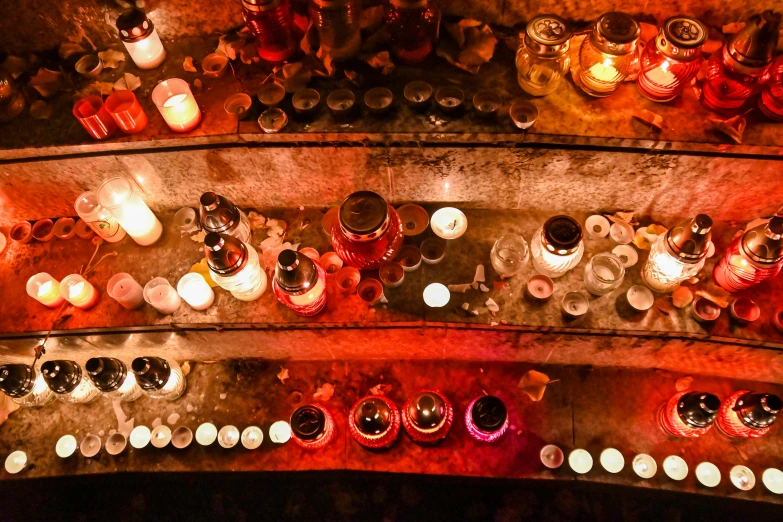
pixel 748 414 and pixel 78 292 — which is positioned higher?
pixel 748 414

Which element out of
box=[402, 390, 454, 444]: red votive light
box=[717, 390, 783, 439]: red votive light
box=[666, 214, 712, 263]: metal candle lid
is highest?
box=[666, 214, 712, 263]: metal candle lid

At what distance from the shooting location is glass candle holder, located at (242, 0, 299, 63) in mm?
2299

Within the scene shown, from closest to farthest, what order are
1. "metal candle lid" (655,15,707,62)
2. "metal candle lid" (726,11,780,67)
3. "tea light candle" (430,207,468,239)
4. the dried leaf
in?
"metal candle lid" (726,11,780,67), "metal candle lid" (655,15,707,62), "tea light candle" (430,207,468,239), the dried leaf

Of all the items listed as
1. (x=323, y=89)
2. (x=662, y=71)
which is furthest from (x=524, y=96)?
(x=323, y=89)

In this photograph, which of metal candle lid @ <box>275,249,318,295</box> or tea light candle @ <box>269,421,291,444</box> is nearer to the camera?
metal candle lid @ <box>275,249,318,295</box>

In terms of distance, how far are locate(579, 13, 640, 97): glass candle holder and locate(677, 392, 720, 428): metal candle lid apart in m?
1.50

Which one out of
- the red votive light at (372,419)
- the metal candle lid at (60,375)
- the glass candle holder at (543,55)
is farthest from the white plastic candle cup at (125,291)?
the glass candle holder at (543,55)

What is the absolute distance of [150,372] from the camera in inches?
98.3

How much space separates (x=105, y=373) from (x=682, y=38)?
310 centimetres

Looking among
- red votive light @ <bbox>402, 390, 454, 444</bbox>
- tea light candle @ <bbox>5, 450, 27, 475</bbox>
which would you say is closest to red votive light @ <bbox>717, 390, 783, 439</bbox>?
red votive light @ <bbox>402, 390, 454, 444</bbox>

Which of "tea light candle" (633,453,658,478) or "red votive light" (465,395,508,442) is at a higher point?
"tea light candle" (633,453,658,478)

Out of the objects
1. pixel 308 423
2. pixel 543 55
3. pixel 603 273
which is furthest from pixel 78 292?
pixel 603 273

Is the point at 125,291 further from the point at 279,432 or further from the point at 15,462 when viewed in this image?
the point at 15,462

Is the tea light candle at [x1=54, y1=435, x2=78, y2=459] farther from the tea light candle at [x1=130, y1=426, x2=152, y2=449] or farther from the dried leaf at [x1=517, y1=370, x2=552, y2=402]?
the dried leaf at [x1=517, y1=370, x2=552, y2=402]
